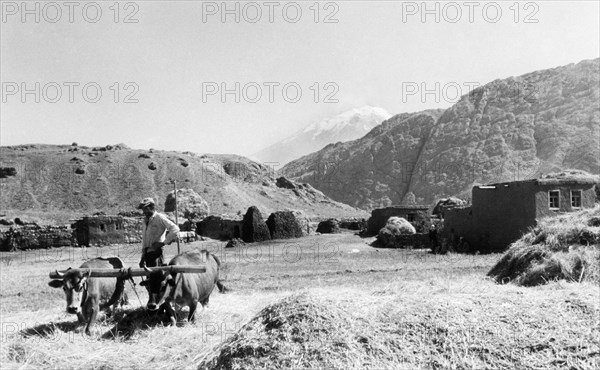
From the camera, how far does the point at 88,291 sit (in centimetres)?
Answer: 857

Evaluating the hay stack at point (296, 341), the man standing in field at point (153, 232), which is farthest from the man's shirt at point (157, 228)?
the hay stack at point (296, 341)

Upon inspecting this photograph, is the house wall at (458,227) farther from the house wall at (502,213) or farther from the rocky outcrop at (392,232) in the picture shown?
the rocky outcrop at (392,232)

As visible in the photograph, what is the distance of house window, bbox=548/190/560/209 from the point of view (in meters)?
25.4

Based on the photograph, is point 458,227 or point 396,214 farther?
point 396,214

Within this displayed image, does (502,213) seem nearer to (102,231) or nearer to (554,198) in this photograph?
(554,198)

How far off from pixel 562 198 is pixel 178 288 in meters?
22.0

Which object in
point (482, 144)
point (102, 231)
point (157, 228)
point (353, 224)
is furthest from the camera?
point (482, 144)

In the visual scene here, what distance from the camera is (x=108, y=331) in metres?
8.25

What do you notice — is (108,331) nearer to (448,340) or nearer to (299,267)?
(448,340)

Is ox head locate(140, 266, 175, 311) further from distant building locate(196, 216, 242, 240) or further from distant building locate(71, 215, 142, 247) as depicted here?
distant building locate(196, 216, 242, 240)

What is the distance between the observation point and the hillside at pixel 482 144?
9981cm

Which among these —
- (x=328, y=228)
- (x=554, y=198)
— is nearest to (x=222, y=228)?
(x=328, y=228)

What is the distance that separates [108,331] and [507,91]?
487 ft

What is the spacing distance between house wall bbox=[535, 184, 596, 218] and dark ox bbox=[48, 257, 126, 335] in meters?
21.2
